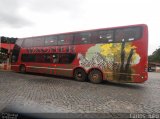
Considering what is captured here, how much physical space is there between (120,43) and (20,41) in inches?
401

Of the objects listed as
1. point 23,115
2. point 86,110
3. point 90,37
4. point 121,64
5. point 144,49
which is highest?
point 90,37

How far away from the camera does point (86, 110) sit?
5062 millimetres

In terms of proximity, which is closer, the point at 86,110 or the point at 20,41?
the point at 86,110

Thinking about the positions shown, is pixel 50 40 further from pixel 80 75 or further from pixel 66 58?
pixel 80 75

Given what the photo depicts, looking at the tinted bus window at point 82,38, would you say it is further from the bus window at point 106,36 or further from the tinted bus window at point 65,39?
the bus window at point 106,36

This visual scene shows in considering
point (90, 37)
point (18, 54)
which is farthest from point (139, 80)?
point (18, 54)

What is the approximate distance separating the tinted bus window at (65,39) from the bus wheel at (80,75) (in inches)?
87.7

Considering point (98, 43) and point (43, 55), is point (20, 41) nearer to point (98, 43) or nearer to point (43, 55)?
point (43, 55)

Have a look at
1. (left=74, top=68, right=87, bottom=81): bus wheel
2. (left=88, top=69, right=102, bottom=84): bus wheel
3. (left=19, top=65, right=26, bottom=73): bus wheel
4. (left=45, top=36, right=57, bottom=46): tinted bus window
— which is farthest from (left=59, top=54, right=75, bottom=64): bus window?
(left=19, top=65, right=26, bottom=73): bus wheel

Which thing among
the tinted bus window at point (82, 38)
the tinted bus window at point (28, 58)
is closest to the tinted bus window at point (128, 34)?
the tinted bus window at point (82, 38)

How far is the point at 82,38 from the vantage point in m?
12.8

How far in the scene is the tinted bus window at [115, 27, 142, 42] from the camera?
34.2 feet

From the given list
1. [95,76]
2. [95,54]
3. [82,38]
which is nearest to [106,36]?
[95,54]

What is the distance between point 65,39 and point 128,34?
16.3 feet
